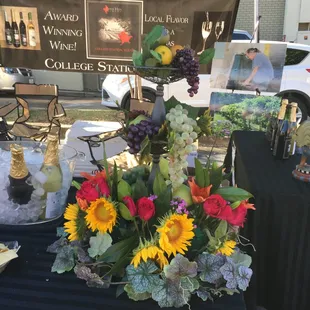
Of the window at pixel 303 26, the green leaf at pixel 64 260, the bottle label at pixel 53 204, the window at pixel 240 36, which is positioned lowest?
the green leaf at pixel 64 260

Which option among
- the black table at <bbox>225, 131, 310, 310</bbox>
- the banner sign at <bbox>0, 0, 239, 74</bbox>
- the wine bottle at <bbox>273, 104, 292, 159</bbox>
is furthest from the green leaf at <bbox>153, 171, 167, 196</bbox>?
the banner sign at <bbox>0, 0, 239, 74</bbox>

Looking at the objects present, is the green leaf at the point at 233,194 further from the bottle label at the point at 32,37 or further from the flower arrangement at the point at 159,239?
the bottle label at the point at 32,37

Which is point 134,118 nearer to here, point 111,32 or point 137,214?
point 137,214

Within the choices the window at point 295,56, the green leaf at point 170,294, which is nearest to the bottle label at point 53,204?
the green leaf at point 170,294

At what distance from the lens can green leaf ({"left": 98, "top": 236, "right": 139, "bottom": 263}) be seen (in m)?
1.00

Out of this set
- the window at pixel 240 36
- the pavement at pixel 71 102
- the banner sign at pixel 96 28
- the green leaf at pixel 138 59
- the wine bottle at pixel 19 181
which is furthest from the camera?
the pavement at pixel 71 102

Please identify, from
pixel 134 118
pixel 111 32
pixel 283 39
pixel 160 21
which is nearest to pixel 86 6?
pixel 111 32

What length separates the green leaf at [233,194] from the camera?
3.61ft

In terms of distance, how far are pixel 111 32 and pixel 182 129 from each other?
9.01 feet

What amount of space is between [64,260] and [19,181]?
40 centimetres

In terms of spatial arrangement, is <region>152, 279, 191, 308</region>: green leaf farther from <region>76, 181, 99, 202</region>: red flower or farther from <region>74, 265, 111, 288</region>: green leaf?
<region>76, 181, 99, 202</region>: red flower

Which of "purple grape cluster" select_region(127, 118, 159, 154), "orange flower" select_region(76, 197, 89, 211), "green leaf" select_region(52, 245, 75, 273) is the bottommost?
"green leaf" select_region(52, 245, 75, 273)

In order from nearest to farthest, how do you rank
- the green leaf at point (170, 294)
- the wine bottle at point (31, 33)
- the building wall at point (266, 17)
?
the green leaf at point (170, 294) → the wine bottle at point (31, 33) → the building wall at point (266, 17)

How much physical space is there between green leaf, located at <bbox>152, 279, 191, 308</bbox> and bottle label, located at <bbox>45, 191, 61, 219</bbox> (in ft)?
2.01
